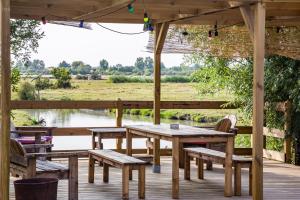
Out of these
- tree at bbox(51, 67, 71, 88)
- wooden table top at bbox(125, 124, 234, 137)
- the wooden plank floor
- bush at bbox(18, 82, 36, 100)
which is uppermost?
tree at bbox(51, 67, 71, 88)

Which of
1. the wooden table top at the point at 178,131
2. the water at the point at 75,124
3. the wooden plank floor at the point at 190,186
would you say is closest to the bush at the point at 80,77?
the water at the point at 75,124

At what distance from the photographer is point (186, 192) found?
7.84m

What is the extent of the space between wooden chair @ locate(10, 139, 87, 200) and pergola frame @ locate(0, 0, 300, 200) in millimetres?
503

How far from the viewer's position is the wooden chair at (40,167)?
6.46 m

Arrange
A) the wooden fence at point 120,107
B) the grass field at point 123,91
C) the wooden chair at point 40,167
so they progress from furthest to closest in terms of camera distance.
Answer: the grass field at point 123,91 → the wooden fence at point 120,107 → the wooden chair at point 40,167

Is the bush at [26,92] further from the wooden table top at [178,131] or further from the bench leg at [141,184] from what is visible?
the bench leg at [141,184]

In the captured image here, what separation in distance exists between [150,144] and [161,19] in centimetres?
237

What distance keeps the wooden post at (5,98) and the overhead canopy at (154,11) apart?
4.54ft

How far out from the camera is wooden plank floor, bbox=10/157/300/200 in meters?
7.51

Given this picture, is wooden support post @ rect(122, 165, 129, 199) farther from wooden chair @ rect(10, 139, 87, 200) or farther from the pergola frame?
the pergola frame

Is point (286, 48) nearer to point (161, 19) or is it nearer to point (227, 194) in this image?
point (161, 19)

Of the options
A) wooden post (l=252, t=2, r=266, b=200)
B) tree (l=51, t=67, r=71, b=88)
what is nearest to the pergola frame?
wooden post (l=252, t=2, r=266, b=200)

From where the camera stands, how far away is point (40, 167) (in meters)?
6.72

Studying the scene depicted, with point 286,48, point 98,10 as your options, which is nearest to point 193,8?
point 98,10
